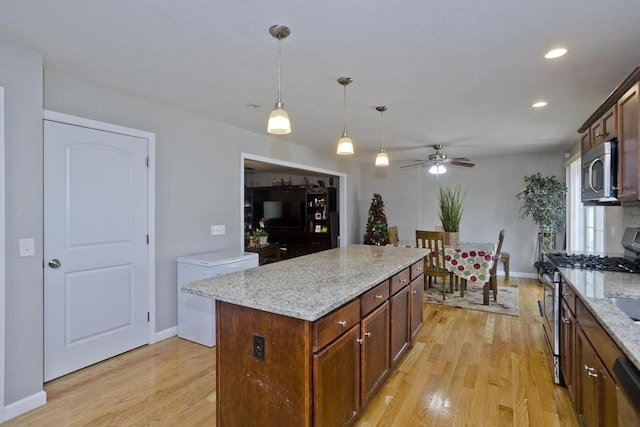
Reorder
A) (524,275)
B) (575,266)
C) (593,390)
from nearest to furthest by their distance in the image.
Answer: (593,390), (575,266), (524,275)

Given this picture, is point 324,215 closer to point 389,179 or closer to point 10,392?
point 389,179

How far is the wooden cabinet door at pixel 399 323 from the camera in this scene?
248 centimetres

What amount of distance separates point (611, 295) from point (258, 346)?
1.79m

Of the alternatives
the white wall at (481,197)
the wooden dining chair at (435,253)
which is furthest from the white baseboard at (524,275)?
the wooden dining chair at (435,253)

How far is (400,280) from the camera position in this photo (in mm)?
2650

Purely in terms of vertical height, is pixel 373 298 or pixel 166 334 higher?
pixel 373 298

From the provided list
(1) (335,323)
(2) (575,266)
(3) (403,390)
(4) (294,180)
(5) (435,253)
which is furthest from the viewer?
(4) (294,180)

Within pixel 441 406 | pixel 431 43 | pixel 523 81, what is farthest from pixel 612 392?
pixel 523 81

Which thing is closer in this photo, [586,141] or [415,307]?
[586,141]

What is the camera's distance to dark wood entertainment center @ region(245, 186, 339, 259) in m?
7.57

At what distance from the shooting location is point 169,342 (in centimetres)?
329

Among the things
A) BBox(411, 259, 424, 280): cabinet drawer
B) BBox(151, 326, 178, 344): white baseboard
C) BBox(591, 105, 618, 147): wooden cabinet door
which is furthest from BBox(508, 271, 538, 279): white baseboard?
BBox(151, 326, 178, 344): white baseboard

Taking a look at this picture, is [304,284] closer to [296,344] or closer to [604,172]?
[296,344]

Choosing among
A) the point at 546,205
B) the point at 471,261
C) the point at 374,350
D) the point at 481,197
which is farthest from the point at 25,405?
the point at 481,197
